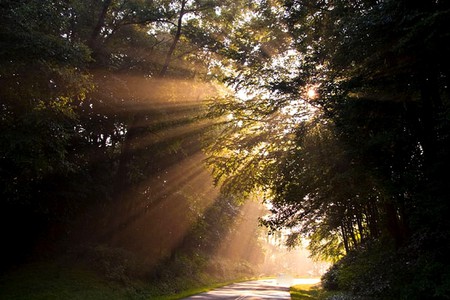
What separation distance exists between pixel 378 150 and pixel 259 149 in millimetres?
7673

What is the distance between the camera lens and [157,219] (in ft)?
102

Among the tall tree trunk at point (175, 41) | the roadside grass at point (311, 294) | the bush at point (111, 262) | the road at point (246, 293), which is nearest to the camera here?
the road at point (246, 293)

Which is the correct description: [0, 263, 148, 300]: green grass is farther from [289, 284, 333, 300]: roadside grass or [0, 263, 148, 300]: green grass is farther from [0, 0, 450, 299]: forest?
[289, 284, 333, 300]: roadside grass

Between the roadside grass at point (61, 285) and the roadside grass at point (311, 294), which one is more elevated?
the roadside grass at point (61, 285)

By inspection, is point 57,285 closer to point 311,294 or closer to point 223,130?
point 223,130

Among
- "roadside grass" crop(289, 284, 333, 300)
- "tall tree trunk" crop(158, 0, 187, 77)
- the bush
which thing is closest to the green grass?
the bush

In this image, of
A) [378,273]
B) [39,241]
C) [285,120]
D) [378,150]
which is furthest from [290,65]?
[39,241]

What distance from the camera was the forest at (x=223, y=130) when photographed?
34.3ft

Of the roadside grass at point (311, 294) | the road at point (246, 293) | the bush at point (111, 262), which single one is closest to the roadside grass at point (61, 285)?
the bush at point (111, 262)

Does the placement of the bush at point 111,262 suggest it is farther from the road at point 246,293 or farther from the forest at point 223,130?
the road at point 246,293

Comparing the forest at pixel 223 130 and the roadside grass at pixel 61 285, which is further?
the roadside grass at pixel 61 285

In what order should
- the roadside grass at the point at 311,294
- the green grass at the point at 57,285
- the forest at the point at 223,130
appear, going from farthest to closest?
the roadside grass at the point at 311,294, the green grass at the point at 57,285, the forest at the point at 223,130

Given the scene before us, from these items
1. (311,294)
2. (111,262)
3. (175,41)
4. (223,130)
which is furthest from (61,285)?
(311,294)

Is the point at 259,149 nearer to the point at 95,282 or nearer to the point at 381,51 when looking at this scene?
the point at 381,51
